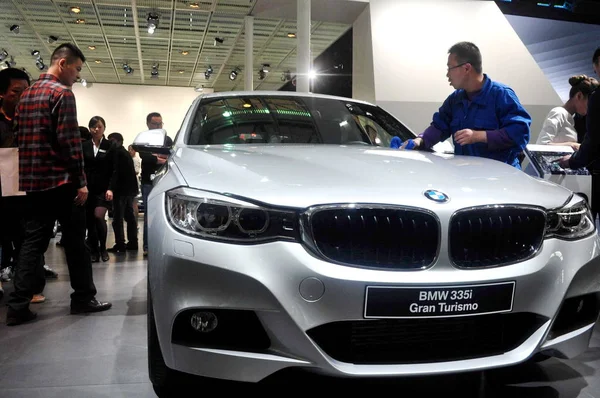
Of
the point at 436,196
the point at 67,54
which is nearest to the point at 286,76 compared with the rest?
the point at 67,54

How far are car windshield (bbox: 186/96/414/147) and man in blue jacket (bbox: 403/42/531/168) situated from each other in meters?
0.28

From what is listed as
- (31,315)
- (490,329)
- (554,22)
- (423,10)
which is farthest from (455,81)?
(554,22)

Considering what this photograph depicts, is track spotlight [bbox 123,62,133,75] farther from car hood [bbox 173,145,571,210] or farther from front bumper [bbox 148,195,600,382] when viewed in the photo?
front bumper [bbox 148,195,600,382]

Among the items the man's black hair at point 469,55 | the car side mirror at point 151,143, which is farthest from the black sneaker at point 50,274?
the man's black hair at point 469,55

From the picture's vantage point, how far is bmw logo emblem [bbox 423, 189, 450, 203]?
62.1 inches

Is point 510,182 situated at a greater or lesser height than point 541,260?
greater

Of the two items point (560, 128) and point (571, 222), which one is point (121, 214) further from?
point (571, 222)

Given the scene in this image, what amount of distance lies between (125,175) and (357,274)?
16.3 feet

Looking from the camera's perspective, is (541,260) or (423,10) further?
(423,10)

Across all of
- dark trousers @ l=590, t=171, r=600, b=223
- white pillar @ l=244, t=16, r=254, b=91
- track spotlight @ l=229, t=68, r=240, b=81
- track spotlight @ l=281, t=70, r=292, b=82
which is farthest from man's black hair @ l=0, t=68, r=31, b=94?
track spotlight @ l=281, t=70, r=292, b=82

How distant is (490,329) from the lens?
163 centimetres

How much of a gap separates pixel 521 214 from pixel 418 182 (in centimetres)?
33

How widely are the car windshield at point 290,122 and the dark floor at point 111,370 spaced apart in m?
1.06

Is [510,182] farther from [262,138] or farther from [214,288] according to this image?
[262,138]
